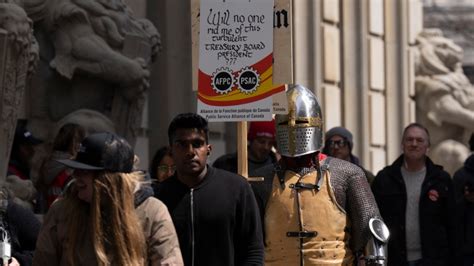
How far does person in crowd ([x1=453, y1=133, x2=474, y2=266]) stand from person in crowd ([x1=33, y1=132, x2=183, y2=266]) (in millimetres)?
6024

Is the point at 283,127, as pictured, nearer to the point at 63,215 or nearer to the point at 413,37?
the point at 63,215

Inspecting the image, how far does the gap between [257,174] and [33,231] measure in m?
1.64

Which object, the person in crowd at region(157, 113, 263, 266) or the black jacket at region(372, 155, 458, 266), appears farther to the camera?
the black jacket at region(372, 155, 458, 266)

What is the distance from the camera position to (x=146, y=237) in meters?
8.70

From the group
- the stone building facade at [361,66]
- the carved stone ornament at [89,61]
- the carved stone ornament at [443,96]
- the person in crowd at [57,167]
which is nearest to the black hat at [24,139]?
the person in crowd at [57,167]

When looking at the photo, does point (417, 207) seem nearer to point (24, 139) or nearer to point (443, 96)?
point (24, 139)

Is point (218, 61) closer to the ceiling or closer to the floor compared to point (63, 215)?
closer to the ceiling

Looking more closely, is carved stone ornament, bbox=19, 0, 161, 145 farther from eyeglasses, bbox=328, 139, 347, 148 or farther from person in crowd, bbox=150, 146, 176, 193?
person in crowd, bbox=150, 146, 176, 193

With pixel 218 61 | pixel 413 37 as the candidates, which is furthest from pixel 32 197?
pixel 413 37

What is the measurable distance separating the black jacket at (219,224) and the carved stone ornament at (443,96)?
1690cm

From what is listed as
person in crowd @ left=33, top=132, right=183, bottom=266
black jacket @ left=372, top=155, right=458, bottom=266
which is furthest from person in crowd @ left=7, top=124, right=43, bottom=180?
person in crowd @ left=33, top=132, right=183, bottom=266

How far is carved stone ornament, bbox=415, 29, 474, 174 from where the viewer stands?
27.5 meters

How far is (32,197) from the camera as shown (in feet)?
43.9

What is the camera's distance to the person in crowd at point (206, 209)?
1007 centimetres
